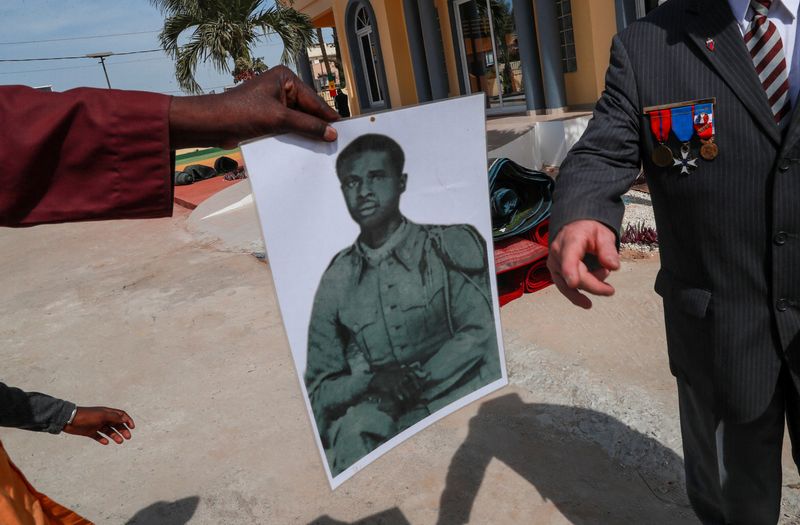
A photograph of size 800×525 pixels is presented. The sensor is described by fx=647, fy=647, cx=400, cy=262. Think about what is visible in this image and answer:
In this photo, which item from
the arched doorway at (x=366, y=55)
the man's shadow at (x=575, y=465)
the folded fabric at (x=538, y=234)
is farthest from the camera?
the arched doorway at (x=366, y=55)

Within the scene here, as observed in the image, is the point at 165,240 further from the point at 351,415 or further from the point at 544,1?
the point at 351,415

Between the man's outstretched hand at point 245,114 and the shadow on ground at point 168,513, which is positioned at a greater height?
the man's outstretched hand at point 245,114

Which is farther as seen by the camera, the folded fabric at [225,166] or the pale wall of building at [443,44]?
the folded fabric at [225,166]

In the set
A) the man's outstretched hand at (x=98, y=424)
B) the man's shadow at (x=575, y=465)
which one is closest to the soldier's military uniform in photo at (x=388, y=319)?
the man's outstretched hand at (x=98, y=424)

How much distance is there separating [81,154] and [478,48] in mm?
12532

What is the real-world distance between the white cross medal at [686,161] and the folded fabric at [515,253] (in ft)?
8.98

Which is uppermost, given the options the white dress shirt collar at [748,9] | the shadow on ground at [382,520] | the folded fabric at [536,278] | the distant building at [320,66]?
the distant building at [320,66]

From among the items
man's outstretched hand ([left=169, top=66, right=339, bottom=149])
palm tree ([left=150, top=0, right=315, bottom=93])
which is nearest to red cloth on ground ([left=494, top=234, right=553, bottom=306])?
man's outstretched hand ([left=169, top=66, right=339, bottom=149])

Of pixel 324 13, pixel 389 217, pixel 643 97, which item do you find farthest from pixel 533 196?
pixel 324 13

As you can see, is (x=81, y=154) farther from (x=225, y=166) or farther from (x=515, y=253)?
(x=225, y=166)

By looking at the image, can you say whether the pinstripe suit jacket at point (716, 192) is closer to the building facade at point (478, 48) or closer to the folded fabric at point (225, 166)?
the building facade at point (478, 48)

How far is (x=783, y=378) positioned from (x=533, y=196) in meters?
3.21

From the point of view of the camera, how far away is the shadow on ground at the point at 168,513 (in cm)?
285

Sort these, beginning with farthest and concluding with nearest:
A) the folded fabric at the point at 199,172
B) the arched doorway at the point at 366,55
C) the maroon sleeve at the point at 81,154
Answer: the arched doorway at the point at 366,55 → the folded fabric at the point at 199,172 → the maroon sleeve at the point at 81,154
